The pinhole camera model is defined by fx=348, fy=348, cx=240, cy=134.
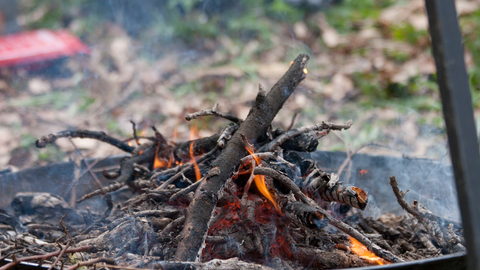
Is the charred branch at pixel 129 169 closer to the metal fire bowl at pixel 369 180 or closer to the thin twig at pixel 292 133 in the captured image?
the metal fire bowl at pixel 369 180

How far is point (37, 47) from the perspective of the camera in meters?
4.44

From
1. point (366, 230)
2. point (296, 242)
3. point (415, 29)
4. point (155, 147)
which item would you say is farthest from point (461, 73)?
point (415, 29)

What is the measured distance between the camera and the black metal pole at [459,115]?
0.55m

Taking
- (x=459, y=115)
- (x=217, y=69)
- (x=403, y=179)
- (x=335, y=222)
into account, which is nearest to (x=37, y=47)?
(x=217, y=69)

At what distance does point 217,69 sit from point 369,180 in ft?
10.0

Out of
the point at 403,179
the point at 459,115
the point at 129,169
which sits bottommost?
the point at 129,169

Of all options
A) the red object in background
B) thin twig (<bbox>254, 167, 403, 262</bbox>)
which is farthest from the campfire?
the red object in background

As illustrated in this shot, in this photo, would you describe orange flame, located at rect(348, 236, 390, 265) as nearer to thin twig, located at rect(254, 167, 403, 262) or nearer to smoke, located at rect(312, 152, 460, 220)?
thin twig, located at rect(254, 167, 403, 262)

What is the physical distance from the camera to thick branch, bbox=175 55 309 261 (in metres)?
0.96

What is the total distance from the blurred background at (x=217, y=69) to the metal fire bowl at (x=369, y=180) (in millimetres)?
1112

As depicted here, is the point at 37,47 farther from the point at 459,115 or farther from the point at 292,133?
the point at 459,115

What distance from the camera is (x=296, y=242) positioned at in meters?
1.11

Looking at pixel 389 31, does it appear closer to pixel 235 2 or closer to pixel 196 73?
pixel 235 2

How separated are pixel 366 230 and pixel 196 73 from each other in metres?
3.47
